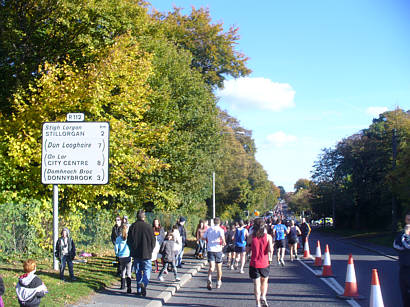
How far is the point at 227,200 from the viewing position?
58844 millimetres

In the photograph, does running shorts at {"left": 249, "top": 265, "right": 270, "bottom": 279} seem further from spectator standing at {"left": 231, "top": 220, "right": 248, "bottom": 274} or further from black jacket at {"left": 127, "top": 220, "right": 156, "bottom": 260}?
spectator standing at {"left": 231, "top": 220, "right": 248, "bottom": 274}

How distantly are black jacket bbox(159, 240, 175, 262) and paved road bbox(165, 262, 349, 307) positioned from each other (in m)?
0.88

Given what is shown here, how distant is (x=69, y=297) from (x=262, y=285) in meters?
3.91

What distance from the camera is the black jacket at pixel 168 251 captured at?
12841 millimetres

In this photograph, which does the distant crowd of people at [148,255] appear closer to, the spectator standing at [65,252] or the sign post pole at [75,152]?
the spectator standing at [65,252]

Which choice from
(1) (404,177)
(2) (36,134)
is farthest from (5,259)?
(1) (404,177)

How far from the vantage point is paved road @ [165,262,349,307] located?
979 centimetres

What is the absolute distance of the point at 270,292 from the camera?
1118 cm

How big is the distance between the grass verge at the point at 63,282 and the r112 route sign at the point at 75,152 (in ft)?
7.81

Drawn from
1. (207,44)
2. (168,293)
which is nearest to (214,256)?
(168,293)

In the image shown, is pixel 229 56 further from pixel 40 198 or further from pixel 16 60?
pixel 40 198

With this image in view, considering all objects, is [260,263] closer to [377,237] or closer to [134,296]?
[134,296]

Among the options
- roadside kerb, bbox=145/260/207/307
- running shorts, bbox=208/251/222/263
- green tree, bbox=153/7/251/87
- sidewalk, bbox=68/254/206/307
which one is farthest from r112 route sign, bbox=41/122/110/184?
green tree, bbox=153/7/251/87

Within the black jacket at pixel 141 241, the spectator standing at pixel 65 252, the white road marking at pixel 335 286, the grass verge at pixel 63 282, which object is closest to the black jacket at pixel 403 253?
the white road marking at pixel 335 286
